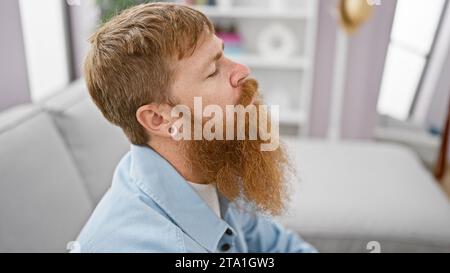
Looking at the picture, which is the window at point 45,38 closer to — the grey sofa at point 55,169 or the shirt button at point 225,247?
the grey sofa at point 55,169

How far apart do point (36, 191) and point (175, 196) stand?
0.16 metres

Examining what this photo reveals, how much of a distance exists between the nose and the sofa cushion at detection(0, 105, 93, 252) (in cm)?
23

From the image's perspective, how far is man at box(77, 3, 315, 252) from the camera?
1.15 feet

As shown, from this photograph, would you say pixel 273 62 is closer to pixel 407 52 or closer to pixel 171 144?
pixel 407 52

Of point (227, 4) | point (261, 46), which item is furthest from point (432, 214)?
point (227, 4)

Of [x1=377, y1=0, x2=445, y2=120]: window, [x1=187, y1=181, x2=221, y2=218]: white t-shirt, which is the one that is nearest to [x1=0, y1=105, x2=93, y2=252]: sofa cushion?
[x1=187, y1=181, x2=221, y2=218]: white t-shirt

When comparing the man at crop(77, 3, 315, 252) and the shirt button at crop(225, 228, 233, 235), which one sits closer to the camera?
the man at crop(77, 3, 315, 252)

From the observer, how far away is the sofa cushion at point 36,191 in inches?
17.7

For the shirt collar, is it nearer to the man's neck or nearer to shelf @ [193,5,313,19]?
the man's neck

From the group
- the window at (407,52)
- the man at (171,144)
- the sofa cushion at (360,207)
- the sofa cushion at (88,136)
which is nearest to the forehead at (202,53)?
the man at (171,144)

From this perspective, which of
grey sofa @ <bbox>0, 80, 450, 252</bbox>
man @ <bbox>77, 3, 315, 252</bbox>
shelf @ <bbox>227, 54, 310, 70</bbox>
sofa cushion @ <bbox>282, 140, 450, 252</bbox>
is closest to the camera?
man @ <bbox>77, 3, 315, 252</bbox>

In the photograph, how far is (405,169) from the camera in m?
1.11

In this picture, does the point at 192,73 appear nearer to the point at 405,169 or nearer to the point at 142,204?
the point at 142,204

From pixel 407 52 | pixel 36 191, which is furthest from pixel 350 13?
pixel 36 191
